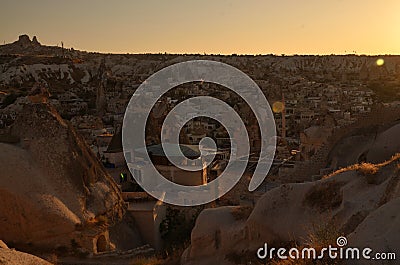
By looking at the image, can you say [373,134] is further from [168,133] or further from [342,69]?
[342,69]

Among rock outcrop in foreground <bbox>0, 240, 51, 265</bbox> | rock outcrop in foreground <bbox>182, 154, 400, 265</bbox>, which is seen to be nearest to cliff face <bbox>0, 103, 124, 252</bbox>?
rock outcrop in foreground <bbox>182, 154, 400, 265</bbox>

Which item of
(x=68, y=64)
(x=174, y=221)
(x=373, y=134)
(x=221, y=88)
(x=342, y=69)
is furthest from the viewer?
(x=342, y=69)

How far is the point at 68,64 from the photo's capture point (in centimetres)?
7250

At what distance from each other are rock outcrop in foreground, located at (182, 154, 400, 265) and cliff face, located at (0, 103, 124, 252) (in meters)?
3.44

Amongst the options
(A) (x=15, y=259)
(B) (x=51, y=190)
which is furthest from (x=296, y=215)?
(B) (x=51, y=190)

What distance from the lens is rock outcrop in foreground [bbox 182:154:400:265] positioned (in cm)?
800

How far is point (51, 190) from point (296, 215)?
Answer: 6.51 m

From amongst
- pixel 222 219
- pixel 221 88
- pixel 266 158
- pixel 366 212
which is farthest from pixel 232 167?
pixel 221 88

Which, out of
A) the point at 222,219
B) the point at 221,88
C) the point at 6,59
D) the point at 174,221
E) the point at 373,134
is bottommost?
the point at 174,221

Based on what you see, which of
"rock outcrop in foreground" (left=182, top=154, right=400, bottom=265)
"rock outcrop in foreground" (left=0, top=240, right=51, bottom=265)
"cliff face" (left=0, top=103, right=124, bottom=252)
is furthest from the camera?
"cliff face" (left=0, top=103, right=124, bottom=252)

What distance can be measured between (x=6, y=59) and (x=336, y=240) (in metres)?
75.6

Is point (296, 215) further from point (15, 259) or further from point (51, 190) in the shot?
point (51, 190)

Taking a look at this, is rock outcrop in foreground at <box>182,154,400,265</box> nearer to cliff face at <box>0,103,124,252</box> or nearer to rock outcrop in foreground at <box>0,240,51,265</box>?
rock outcrop in foreground at <box>0,240,51,265</box>

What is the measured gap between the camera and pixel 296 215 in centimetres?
921
